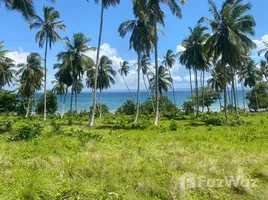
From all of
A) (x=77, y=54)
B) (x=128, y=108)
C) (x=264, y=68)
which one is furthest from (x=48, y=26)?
(x=264, y=68)

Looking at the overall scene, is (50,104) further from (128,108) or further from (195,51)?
(195,51)

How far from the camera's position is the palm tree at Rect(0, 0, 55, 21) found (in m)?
11.4

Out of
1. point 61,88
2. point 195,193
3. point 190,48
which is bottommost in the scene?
point 195,193

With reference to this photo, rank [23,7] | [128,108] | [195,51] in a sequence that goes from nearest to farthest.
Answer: [23,7]
[195,51]
[128,108]

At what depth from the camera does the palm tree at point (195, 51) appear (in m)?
27.0

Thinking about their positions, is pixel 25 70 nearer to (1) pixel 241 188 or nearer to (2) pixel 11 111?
(2) pixel 11 111

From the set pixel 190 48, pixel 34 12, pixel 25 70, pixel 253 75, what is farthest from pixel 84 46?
pixel 253 75

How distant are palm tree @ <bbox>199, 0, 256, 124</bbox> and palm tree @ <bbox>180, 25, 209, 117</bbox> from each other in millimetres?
5867

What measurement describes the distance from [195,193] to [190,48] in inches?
992

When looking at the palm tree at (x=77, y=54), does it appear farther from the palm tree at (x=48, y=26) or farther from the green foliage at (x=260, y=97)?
the green foliage at (x=260, y=97)

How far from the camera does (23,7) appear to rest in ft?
37.7

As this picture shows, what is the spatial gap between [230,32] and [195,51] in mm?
8190

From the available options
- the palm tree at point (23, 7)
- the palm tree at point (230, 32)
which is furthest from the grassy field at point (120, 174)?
the palm tree at point (230, 32)

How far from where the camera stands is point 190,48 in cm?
2780
